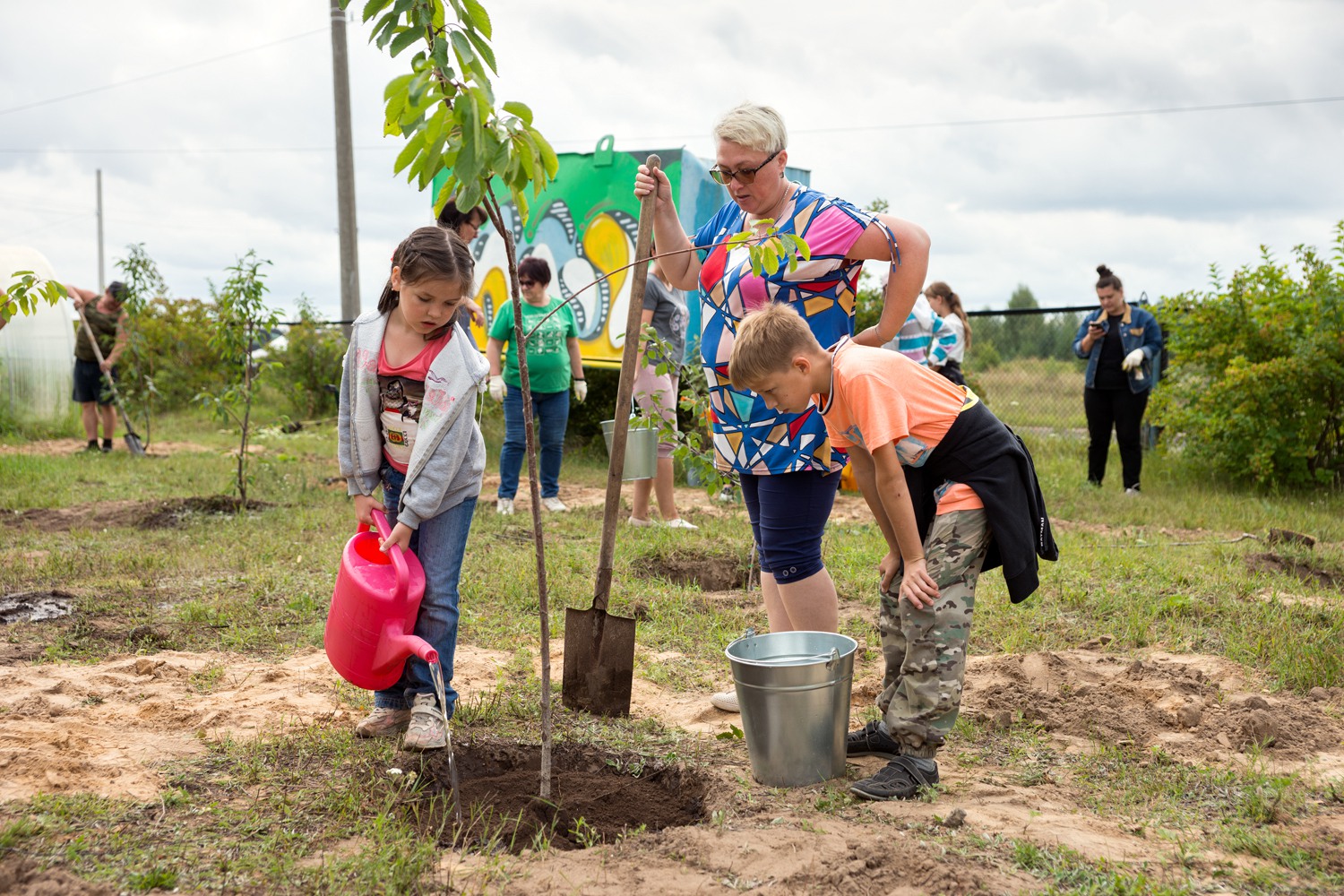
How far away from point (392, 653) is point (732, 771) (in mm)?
960

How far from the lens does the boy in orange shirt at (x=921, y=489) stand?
2.53 m

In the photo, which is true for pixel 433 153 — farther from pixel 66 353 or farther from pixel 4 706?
pixel 66 353

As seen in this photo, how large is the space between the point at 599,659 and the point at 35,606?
2746 millimetres

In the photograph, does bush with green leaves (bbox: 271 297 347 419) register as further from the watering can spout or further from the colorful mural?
the watering can spout

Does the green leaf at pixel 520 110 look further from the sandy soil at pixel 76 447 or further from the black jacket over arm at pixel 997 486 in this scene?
the sandy soil at pixel 76 447

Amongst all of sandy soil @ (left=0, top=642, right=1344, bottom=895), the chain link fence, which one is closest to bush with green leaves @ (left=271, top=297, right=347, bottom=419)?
the chain link fence

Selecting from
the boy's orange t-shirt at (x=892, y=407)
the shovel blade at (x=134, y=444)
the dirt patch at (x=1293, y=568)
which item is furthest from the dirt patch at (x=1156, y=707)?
the shovel blade at (x=134, y=444)

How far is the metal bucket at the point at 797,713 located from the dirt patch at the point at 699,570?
2.37m

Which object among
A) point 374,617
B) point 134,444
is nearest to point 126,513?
point 134,444

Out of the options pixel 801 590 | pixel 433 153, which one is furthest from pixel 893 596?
pixel 433 153

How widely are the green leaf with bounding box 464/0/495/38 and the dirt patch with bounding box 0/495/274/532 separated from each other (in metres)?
5.11

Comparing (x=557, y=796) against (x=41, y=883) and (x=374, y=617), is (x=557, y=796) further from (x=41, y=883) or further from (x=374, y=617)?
(x=41, y=883)

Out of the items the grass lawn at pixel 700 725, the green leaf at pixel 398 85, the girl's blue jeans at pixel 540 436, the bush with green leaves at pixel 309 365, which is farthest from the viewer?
the bush with green leaves at pixel 309 365

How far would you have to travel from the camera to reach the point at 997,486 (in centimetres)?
262
